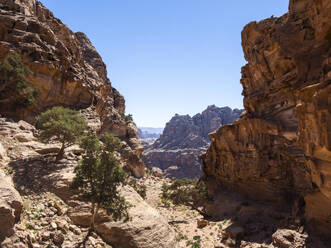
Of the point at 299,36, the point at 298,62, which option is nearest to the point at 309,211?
the point at 298,62

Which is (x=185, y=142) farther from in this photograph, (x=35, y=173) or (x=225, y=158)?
(x=35, y=173)

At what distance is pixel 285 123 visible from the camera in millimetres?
32469

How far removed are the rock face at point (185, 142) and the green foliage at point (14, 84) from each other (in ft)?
310

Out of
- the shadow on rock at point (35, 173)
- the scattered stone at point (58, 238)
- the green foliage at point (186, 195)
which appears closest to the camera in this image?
the scattered stone at point (58, 238)

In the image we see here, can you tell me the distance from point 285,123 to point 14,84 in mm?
46750

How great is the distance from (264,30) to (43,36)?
47.5 metres

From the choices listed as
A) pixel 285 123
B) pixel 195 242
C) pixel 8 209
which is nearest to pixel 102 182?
pixel 8 209

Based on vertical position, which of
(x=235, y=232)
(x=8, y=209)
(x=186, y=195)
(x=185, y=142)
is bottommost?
(x=235, y=232)

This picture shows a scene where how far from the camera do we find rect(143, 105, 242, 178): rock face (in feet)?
441

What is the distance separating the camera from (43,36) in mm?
42375

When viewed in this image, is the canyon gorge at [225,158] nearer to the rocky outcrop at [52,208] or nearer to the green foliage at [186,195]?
the rocky outcrop at [52,208]

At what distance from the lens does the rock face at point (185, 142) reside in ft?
441

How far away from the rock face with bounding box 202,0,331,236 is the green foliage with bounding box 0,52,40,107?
3863cm

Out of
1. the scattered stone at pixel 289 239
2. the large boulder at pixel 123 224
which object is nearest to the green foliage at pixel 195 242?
the large boulder at pixel 123 224
